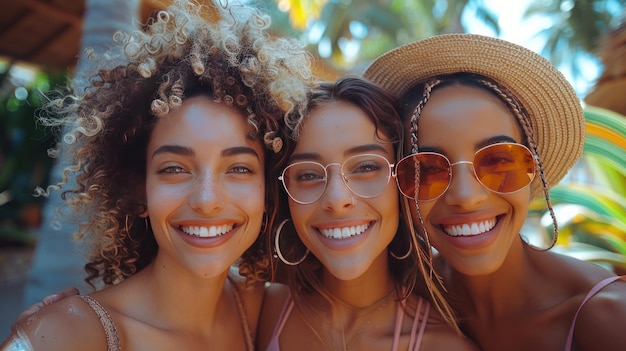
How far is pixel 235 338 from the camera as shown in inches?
93.0

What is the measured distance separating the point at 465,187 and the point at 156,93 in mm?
1407

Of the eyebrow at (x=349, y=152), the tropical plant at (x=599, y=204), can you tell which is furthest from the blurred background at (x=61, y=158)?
the eyebrow at (x=349, y=152)

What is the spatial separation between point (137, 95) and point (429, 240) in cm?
150

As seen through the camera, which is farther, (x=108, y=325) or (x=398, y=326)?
(x=398, y=326)

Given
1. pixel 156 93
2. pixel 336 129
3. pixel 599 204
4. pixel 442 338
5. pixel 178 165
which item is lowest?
pixel 442 338

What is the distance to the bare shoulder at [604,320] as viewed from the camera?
1.79 meters

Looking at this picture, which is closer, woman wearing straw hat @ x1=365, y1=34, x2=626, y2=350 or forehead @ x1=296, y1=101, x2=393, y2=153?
woman wearing straw hat @ x1=365, y1=34, x2=626, y2=350

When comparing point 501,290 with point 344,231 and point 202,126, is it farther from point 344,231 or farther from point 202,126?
point 202,126

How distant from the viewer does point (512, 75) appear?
2.26 meters

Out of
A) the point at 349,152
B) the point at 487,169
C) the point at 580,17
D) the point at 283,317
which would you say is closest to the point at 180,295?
the point at 283,317

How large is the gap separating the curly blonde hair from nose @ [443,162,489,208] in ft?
2.45

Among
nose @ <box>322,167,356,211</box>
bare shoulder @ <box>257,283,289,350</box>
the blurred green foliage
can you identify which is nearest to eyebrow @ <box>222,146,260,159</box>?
nose @ <box>322,167,356,211</box>

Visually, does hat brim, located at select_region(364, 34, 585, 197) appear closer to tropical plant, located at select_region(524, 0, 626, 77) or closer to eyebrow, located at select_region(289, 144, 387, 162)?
eyebrow, located at select_region(289, 144, 387, 162)

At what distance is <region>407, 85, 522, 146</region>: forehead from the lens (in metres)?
2.05
